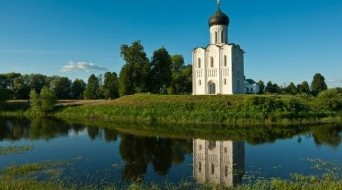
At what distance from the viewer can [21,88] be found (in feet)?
234

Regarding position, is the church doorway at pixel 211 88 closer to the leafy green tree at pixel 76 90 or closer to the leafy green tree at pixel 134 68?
the leafy green tree at pixel 134 68

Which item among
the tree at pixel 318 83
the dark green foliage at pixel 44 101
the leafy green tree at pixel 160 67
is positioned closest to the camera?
the dark green foliage at pixel 44 101

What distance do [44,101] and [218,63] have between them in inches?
992

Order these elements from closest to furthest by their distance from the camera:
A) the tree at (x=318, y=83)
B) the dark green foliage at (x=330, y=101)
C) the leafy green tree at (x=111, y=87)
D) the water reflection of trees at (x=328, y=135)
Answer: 1. the water reflection of trees at (x=328, y=135)
2. the dark green foliage at (x=330, y=101)
3. the leafy green tree at (x=111, y=87)
4. the tree at (x=318, y=83)

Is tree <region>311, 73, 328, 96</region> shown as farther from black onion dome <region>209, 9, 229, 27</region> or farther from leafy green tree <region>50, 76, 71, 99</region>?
leafy green tree <region>50, 76, 71, 99</region>

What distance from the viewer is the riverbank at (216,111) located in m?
35.0

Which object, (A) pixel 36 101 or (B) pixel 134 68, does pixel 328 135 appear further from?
(A) pixel 36 101

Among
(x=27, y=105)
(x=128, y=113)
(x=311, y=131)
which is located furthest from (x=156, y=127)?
(x=27, y=105)

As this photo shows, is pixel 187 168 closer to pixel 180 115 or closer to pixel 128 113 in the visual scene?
pixel 180 115

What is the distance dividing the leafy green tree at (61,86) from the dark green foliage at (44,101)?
27.3 meters

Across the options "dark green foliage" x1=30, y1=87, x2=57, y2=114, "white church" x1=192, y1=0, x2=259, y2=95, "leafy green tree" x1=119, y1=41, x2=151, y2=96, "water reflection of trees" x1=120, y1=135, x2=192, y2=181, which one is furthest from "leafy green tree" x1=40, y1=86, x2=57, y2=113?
"water reflection of trees" x1=120, y1=135, x2=192, y2=181

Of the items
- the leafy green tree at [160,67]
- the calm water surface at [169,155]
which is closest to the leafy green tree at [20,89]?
the leafy green tree at [160,67]

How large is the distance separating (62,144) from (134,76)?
89.0 ft

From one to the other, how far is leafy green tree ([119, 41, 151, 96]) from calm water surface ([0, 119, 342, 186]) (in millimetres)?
20902
